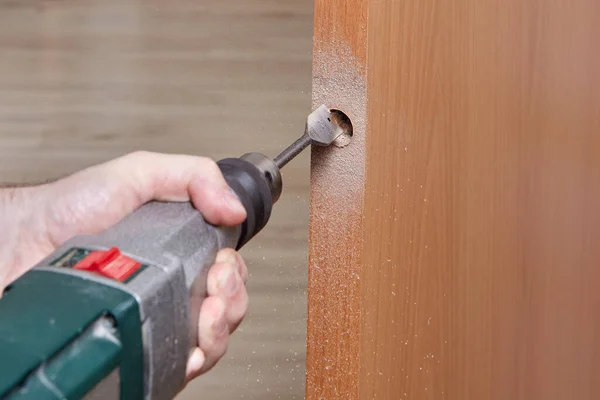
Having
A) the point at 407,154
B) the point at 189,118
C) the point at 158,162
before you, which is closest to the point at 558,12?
the point at 407,154

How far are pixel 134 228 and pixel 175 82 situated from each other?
3.01 ft

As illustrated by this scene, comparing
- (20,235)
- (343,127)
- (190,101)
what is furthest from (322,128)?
(190,101)

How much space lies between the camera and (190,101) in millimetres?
1363

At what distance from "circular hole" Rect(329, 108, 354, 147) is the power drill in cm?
11

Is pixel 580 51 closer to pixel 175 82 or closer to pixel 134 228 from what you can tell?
pixel 134 228

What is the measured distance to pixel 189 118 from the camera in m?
1.35

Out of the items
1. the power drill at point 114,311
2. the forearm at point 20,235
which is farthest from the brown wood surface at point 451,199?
the forearm at point 20,235

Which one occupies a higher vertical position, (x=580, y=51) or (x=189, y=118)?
(x=580, y=51)

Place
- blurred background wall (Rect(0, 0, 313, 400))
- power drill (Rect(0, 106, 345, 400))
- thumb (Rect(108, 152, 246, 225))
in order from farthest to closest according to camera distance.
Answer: blurred background wall (Rect(0, 0, 313, 400)), thumb (Rect(108, 152, 246, 225)), power drill (Rect(0, 106, 345, 400))

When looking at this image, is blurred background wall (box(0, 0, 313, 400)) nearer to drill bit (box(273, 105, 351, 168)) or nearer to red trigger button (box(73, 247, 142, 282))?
drill bit (box(273, 105, 351, 168))

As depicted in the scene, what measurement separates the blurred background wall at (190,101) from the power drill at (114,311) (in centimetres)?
74

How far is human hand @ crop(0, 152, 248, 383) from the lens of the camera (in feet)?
1.77

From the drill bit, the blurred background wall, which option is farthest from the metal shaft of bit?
the blurred background wall

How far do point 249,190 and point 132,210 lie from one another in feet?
0.32
